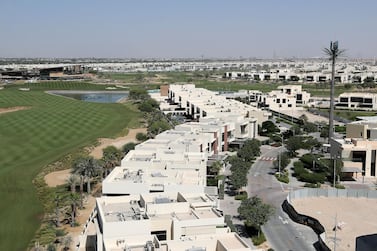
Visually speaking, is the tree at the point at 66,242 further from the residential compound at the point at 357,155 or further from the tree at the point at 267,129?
the tree at the point at 267,129

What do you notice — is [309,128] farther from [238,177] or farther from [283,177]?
[238,177]

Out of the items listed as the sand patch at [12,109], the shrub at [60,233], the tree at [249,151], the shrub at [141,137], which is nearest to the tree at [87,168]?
the shrub at [60,233]

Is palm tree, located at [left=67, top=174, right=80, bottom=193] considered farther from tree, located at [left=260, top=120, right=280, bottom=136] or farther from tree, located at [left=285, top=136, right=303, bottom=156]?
tree, located at [left=260, top=120, right=280, bottom=136]

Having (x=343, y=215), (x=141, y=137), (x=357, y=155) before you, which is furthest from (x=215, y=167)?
(x=141, y=137)

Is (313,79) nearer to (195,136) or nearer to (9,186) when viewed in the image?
(195,136)

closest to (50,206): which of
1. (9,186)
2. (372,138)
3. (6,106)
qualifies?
(9,186)

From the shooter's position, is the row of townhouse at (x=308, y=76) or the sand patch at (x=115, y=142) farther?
the row of townhouse at (x=308, y=76)
